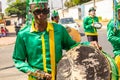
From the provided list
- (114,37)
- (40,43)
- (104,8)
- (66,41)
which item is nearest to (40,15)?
(40,43)

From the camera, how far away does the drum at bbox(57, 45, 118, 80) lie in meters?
3.71

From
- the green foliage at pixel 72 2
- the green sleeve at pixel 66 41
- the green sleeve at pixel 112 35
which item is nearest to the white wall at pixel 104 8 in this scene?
the green foliage at pixel 72 2

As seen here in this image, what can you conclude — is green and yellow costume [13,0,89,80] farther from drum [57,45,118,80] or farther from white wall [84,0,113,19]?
white wall [84,0,113,19]

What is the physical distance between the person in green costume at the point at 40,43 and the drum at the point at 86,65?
5.2 inches

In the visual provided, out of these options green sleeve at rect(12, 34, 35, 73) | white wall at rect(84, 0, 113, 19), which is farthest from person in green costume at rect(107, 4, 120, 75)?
white wall at rect(84, 0, 113, 19)

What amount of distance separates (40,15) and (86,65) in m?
0.68

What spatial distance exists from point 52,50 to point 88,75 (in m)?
0.56

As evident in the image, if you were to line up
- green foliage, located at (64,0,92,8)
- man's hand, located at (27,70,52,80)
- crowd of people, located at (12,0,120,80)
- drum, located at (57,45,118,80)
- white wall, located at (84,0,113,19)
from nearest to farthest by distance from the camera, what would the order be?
1. drum, located at (57,45,118,80)
2. man's hand, located at (27,70,52,80)
3. crowd of people, located at (12,0,120,80)
4. white wall, located at (84,0,113,19)
5. green foliage, located at (64,0,92,8)

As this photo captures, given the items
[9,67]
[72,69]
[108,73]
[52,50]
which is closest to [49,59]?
[52,50]

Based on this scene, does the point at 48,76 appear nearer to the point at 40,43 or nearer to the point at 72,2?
the point at 40,43

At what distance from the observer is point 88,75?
3.70m

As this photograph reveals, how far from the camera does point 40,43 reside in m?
4.11

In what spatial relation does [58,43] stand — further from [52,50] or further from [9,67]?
[9,67]

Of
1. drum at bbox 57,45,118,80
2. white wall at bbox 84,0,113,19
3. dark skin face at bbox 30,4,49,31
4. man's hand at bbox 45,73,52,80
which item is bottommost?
white wall at bbox 84,0,113,19
